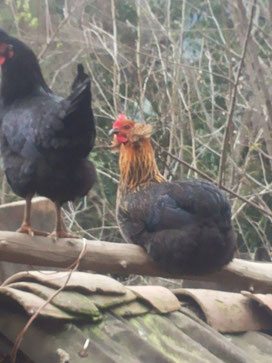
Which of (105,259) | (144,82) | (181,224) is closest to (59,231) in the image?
(105,259)

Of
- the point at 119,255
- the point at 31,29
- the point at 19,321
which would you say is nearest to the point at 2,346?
the point at 19,321

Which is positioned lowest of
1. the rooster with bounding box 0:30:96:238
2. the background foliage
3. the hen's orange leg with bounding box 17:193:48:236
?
the background foliage

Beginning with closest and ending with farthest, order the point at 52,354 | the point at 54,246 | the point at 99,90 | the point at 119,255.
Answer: the point at 52,354, the point at 54,246, the point at 119,255, the point at 99,90

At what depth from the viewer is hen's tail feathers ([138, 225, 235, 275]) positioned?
284cm

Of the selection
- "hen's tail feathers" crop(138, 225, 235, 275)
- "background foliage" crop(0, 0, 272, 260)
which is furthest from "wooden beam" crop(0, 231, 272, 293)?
"background foliage" crop(0, 0, 272, 260)

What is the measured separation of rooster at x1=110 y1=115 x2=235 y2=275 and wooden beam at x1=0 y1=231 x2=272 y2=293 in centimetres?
6

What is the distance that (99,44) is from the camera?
6.20m

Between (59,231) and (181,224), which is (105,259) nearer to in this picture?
(59,231)

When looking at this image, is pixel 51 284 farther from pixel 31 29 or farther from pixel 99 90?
pixel 31 29

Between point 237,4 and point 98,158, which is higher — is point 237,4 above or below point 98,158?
above

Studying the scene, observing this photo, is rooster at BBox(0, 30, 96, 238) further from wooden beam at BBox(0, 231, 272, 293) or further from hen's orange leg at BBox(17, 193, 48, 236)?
wooden beam at BBox(0, 231, 272, 293)

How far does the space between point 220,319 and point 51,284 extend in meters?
0.71

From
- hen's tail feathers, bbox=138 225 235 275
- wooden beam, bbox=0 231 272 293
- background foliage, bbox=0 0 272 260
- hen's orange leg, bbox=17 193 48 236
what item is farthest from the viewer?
background foliage, bbox=0 0 272 260

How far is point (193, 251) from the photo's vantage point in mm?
2857
